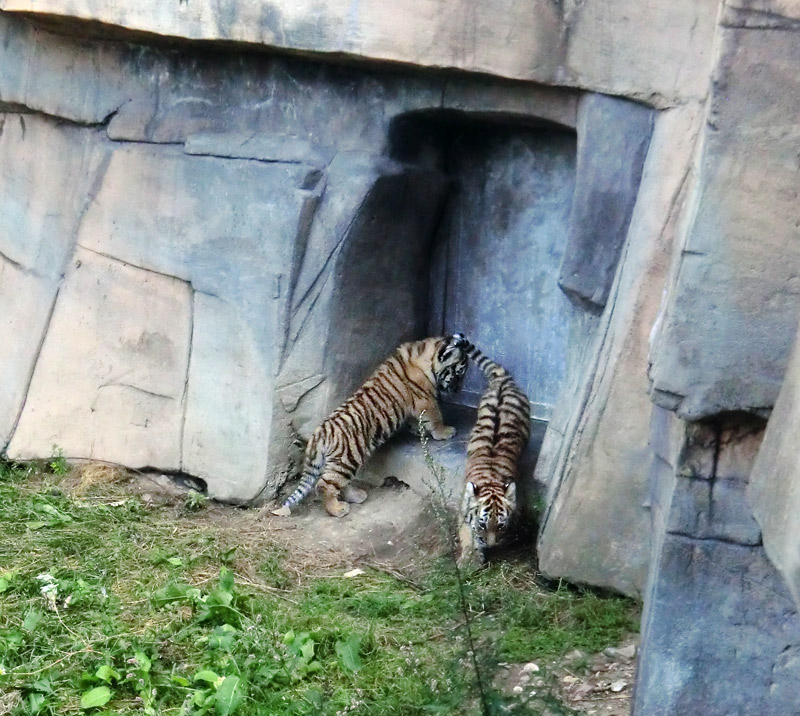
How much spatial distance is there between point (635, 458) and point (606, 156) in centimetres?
126

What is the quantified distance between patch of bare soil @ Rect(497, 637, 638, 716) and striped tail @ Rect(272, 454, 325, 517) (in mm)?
2013

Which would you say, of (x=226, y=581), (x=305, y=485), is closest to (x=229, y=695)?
(x=226, y=581)

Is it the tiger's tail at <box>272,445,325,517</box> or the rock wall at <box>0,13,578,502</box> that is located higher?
the rock wall at <box>0,13,578,502</box>

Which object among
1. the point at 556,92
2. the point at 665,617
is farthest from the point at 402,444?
the point at 665,617

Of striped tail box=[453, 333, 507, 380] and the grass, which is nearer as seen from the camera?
the grass

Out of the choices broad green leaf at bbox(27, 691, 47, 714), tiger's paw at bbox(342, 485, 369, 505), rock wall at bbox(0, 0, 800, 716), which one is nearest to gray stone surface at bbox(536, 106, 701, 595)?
rock wall at bbox(0, 0, 800, 716)

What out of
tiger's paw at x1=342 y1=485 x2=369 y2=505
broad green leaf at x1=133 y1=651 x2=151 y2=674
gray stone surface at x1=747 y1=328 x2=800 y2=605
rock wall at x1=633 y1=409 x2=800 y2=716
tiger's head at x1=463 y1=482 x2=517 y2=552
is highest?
gray stone surface at x1=747 y1=328 x2=800 y2=605

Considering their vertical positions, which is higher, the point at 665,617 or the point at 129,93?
the point at 129,93

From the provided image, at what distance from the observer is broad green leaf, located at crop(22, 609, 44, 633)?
479 cm

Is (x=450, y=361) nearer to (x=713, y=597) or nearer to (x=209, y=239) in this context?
(x=209, y=239)

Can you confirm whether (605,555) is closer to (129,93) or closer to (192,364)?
(192,364)

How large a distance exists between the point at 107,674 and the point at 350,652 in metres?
0.92

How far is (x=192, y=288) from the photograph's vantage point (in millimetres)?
6363

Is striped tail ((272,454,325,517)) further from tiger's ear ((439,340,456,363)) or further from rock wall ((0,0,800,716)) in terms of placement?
tiger's ear ((439,340,456,363))
